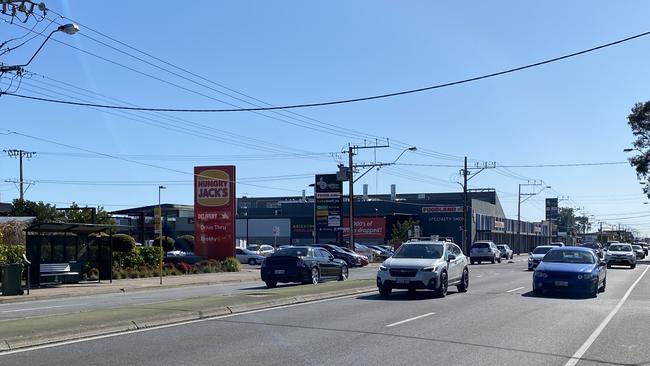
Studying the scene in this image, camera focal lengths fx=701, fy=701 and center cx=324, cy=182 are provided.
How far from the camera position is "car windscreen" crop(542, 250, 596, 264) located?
2200cm

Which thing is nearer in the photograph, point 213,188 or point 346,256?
point 213,188

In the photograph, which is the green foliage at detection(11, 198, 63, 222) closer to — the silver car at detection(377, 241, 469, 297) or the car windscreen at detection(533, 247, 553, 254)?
the car windscreen at detection(533, 247, 553, 254)

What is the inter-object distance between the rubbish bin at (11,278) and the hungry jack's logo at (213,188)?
67.7 ft

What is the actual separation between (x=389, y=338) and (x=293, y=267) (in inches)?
580

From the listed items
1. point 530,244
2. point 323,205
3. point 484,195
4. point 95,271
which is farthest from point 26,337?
point 530,244

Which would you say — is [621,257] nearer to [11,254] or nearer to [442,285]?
[442,285]

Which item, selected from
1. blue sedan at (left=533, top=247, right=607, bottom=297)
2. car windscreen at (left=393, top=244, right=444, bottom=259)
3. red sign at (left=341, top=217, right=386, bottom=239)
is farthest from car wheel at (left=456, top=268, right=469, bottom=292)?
red sign at (left=341, top=217, right=386, bottom=239)

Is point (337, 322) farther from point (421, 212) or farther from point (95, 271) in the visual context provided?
point (421, 212)

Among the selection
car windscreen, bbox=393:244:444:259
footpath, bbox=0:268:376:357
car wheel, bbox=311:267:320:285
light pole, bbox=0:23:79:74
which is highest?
light pole, bbox=0:23:79:74

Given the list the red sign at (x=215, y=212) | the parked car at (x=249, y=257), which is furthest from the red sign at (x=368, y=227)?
the red sign at (x=215, y=212)

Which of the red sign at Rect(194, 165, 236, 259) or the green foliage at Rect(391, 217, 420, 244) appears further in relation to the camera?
the green foliage at Rect(391, 217, 420, 244)

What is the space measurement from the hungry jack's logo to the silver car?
24225mm

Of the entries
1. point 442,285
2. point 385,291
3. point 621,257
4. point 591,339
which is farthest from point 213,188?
point 591,339

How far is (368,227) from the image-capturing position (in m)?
85.1
